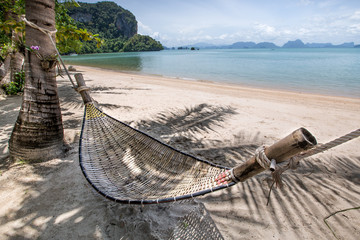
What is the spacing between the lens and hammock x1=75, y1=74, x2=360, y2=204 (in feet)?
4.16

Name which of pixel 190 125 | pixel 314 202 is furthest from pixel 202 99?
pixel 314 202

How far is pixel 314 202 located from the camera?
7.05 ft

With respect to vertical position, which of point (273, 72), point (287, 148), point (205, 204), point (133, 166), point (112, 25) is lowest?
point (273, 72)

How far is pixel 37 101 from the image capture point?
2643mm

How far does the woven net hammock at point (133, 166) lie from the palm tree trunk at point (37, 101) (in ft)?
1.79

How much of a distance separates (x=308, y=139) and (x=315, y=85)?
13.4 m

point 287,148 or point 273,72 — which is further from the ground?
point 287,148

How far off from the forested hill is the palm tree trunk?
88.7 meters

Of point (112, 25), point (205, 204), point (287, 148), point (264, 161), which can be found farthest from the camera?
point (112, 25)

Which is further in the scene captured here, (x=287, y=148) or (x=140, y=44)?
(x=140, y=44)

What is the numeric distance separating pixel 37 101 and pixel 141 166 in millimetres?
1734

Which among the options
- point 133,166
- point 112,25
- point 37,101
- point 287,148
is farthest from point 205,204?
point 112,25

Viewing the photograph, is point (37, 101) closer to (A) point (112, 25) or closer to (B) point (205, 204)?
(B) point (205, 204)

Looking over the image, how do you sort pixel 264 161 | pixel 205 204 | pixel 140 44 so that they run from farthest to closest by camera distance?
pixel 140 44, pixel 205 204, pixel 264 161
